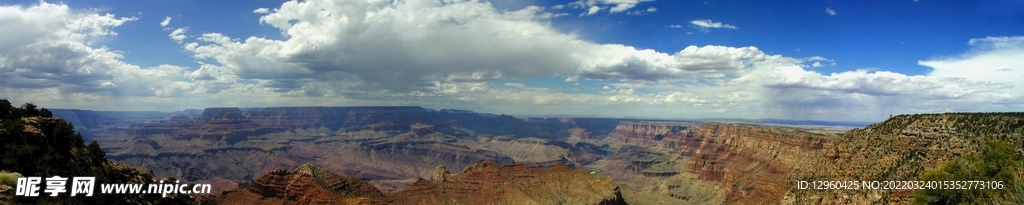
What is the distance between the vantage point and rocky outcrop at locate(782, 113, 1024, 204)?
5000cm

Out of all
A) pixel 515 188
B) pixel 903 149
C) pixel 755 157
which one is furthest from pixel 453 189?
pixel 755 157

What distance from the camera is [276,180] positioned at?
7600 centimetres

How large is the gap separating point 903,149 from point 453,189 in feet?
222

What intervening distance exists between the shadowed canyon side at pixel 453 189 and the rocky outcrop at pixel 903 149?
38611 millimetres

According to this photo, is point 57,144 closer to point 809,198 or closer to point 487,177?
point 809,198

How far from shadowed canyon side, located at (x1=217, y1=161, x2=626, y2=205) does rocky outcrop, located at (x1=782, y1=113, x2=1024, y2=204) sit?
38.6 m

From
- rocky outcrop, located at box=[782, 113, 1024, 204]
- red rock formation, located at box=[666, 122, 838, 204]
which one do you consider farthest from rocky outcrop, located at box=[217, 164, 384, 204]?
red rock formation, located at box=[666, 122, 838, 204]

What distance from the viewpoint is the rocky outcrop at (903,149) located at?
50000 mm

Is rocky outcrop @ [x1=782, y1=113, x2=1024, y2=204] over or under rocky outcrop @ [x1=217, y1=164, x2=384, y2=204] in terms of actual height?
over

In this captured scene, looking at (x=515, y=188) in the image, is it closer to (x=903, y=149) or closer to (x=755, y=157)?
(x=903, y=149)

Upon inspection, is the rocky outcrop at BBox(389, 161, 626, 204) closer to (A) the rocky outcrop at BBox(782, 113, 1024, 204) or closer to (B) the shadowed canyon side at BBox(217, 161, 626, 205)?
(B) the shadowed canyon side at BBox(217, 161, 626, 205)

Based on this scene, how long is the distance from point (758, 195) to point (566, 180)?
118 feet

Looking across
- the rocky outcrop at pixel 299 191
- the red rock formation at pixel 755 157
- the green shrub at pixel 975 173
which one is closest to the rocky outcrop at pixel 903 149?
the green shrub at pixel 975 173

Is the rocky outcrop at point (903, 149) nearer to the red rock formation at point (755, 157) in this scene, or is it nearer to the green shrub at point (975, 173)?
the green shrub at point (975, 173)
